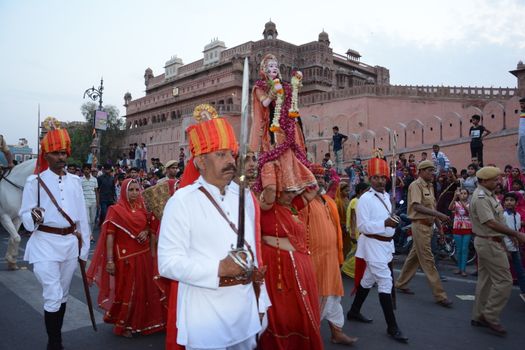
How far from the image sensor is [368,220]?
5090mm

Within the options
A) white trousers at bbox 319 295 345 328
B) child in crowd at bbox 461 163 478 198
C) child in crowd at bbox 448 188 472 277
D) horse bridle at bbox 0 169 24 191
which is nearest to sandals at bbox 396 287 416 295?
child in crowd at bbox 448 188 472 277

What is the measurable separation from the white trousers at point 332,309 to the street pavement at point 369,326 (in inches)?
11.6

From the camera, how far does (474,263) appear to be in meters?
9.34

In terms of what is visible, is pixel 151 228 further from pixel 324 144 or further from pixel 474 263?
pixel 324 144

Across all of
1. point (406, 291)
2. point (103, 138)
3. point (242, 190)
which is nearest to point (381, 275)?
point (406, 291)

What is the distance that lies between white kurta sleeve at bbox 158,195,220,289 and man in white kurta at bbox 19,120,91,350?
7.53ft

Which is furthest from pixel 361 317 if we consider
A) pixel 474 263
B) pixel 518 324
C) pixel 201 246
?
pixel 474 263

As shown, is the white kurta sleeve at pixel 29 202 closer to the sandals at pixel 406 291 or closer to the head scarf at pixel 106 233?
the head scarf at pixel 106 233

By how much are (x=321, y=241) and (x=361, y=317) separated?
1682 millimetres

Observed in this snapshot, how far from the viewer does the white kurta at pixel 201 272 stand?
7.72ft

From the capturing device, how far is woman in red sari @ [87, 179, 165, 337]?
517cm

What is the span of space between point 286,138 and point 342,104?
87.7 feet

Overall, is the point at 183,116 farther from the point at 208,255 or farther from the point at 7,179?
the point at 208,255

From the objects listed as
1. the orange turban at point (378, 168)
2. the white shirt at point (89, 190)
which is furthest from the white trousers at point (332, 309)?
the white shirt at point (89, 190)
